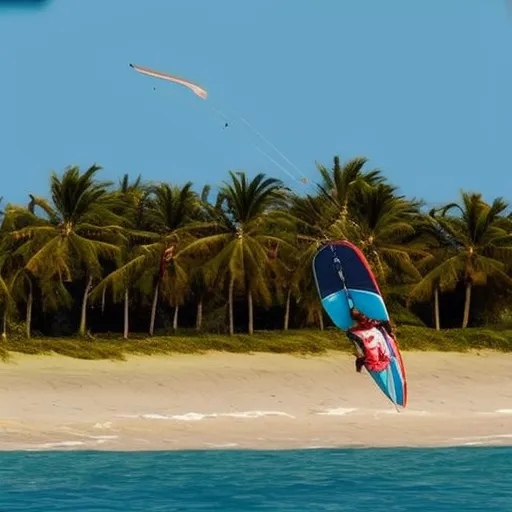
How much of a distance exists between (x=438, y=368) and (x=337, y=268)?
7.99 metres

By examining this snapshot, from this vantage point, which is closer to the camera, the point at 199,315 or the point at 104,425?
the point at 104,425

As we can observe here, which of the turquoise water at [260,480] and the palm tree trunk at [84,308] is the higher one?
the palm tree trunk at [84,308]

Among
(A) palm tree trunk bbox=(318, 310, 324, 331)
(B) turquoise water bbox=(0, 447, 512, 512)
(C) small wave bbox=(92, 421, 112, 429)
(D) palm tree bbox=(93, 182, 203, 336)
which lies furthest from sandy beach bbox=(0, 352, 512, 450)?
(D) palm tree bbox=(93, 182, 203, 336)

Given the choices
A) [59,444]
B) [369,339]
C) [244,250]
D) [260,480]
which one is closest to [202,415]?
[59,444]

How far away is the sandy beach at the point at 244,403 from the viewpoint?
16.7m

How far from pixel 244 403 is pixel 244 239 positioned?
11.1 meters

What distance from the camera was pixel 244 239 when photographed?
3083 cm

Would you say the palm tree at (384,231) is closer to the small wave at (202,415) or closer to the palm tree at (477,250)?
the palm tree at (477,250)

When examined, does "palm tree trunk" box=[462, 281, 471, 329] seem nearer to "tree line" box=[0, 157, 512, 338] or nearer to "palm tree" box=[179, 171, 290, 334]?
"tree line" box=[0, 157, 512, 338]

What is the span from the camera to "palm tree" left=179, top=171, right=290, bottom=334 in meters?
Result: 30.4

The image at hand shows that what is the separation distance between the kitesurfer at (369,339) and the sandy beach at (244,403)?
1.35 meters

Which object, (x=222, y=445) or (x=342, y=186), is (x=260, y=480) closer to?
(x=222, y=445)

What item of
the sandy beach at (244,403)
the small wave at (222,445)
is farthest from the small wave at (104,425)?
the small wave at (222,445)

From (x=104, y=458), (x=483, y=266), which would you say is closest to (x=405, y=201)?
(x=483, y=266)
